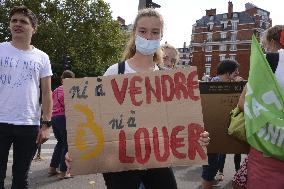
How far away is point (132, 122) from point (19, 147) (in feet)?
4.29

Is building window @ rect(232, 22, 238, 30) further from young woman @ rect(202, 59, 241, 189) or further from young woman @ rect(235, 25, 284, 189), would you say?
young woman @ rect(235, 25, 284, 189)

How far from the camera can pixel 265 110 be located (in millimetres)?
2125

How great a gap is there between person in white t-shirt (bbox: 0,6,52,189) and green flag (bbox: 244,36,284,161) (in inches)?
75.9

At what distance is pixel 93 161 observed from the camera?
2475 mm

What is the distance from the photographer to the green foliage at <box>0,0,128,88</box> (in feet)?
144

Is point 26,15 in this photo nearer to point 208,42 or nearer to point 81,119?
point 81,119

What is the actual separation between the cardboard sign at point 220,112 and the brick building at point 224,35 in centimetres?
7163

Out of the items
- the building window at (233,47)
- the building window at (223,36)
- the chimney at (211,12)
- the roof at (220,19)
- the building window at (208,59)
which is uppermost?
the chimney at (211,12)

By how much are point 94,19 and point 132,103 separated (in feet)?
147

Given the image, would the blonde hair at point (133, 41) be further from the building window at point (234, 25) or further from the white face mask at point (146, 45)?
the building window at point (234, 25)

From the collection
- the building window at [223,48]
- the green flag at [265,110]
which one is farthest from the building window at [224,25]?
the green flag at [265,110]

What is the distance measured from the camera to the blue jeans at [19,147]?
3.36m

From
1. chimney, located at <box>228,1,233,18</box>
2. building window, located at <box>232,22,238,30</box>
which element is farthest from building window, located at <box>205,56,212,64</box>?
chimney, located at <box>228,1,233,18</box>

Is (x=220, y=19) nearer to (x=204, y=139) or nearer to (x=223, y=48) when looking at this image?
(x=223, y=48)
